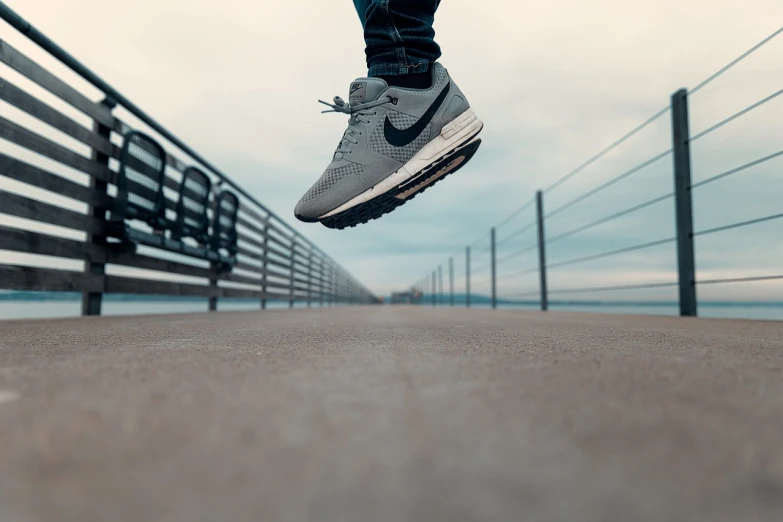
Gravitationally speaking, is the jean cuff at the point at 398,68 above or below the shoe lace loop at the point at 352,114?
Result: above

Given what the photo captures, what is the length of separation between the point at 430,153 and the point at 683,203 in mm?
1511

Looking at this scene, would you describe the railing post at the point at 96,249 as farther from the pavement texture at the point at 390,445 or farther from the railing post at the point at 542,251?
the railing post at the point at 542,251

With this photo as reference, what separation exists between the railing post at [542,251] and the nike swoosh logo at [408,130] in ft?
9.27

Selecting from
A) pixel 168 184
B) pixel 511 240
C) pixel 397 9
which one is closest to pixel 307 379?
pixel 397 9

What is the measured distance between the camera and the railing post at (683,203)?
1.83 metres

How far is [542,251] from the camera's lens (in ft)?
11.8

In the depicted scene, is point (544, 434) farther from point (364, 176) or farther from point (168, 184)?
point (168, 184)

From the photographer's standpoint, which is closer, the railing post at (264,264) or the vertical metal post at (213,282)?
the vertical metal post at (213,282)

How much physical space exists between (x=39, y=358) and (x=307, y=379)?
287mm

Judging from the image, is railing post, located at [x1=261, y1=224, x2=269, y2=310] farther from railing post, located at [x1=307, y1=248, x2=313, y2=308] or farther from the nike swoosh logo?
the nike swoosh logo

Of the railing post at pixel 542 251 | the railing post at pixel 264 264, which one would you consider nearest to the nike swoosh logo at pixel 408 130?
the railing post at pixel 542 251

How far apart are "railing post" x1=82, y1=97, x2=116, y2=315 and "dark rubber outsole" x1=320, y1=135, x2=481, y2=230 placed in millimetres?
1181

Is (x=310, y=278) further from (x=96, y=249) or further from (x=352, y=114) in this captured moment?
(x=352, y=114)

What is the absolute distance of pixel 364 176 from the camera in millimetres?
913
